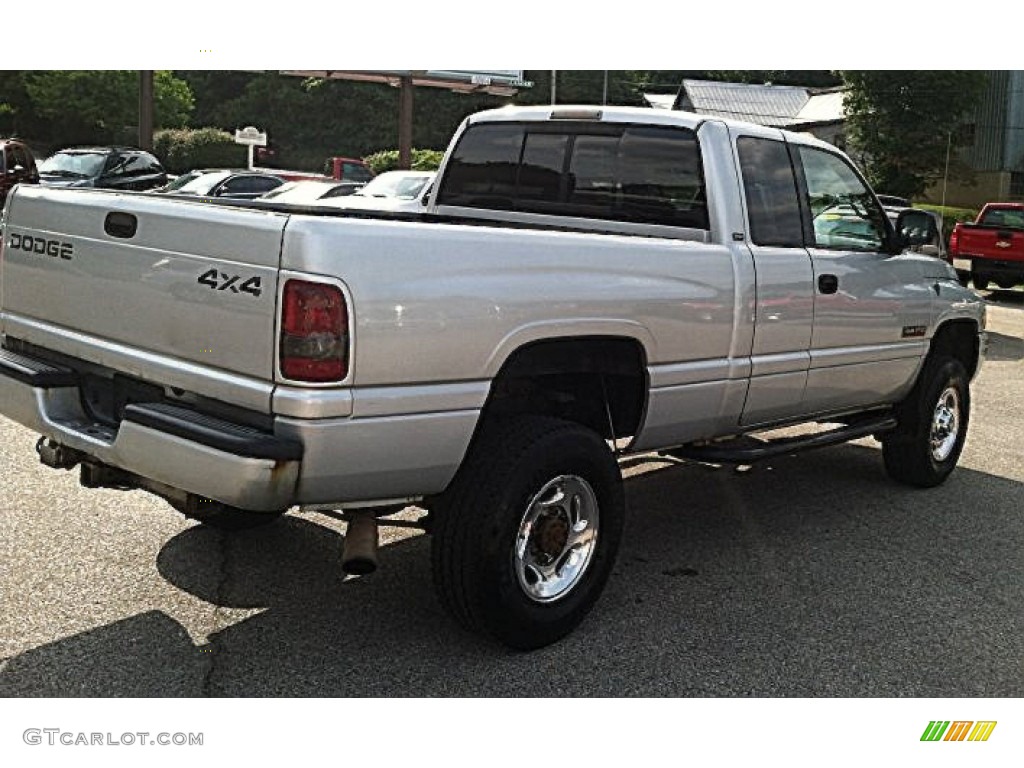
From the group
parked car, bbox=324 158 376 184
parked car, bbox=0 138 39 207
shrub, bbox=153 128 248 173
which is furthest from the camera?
shrub, bbox=153 128 248 173

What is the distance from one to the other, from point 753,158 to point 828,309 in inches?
32.2

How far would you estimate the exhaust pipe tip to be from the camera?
3.67 metres

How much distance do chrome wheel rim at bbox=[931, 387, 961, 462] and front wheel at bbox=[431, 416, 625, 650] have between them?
316 cm

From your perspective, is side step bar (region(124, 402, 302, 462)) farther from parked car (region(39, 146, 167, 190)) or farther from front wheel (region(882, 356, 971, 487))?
parked car (region(39, 146, 167, 190))

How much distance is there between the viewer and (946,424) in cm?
661

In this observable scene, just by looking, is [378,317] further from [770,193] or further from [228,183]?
[228,183]

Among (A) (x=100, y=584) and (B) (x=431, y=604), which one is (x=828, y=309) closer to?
(B) (x=431, y=604)

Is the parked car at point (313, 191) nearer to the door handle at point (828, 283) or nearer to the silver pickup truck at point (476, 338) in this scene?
the silver pickup truck at point (476, 338)

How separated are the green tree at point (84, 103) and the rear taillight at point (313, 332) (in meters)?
43.0

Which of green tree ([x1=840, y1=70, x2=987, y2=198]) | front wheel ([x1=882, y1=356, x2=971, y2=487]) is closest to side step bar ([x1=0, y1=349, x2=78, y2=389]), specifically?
front wheel ([x1=882, y1=356, x2=971, y2=487])

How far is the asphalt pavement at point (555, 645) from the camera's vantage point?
3691 millimetres

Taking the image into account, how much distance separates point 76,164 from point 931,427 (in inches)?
723

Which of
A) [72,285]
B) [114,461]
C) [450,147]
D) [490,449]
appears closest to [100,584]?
[114,461]

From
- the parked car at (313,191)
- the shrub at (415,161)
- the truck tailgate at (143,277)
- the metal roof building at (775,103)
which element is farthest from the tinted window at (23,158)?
the truck tailgate at (143,277)
